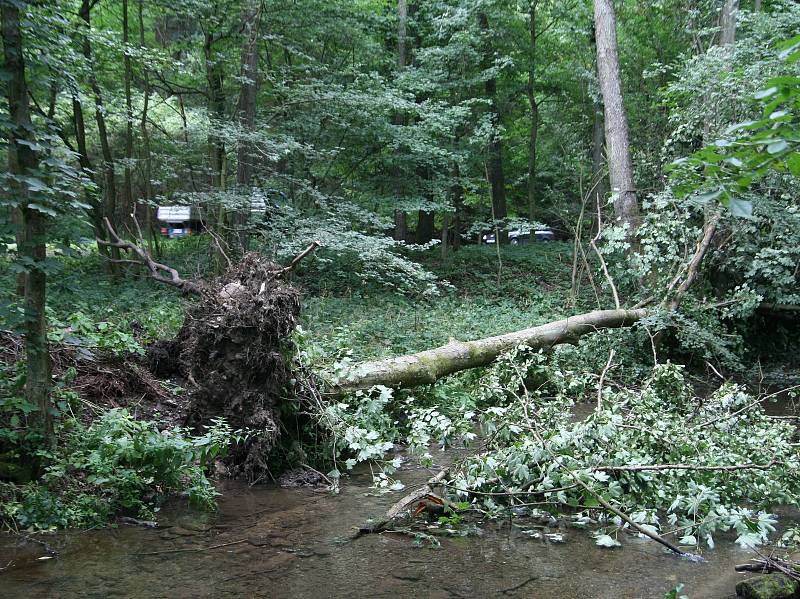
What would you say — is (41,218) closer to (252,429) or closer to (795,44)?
(252,429)

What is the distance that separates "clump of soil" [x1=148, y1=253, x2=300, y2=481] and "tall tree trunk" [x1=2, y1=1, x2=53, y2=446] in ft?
4.98

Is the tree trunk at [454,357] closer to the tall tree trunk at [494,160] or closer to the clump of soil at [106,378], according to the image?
the clump of soil at [106,378]

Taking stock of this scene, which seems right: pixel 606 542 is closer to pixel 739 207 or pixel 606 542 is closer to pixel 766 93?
pixel 739 207

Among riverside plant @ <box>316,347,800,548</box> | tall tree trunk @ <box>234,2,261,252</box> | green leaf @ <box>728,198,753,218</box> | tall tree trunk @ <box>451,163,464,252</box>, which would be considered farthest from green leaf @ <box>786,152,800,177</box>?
tall tree trunk @ <box>451,163,464,252</box>

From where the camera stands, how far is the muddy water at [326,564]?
3.92m

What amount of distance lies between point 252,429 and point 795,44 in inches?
197

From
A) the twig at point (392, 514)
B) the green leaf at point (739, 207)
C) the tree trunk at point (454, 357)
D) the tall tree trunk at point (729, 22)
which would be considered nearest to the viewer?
the green leaf at point (739, 207)

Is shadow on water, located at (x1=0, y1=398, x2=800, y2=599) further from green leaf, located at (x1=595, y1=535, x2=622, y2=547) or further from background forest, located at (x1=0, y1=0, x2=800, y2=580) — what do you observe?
background forest, located at (x1=0, y1=0, x2=800, y2=580)

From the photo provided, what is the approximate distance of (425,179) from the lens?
1673cm

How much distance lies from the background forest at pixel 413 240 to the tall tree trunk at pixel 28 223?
0.06 feet

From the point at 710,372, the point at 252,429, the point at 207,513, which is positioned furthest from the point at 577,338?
the point at 207,513

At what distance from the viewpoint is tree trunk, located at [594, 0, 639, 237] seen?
1232cm

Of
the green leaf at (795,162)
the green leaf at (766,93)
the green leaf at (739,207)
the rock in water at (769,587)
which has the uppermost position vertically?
the green leaf at (766,93)

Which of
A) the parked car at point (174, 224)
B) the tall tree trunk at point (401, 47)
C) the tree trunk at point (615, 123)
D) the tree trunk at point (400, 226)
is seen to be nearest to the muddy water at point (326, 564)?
the tree trunk at point (615, 123)
